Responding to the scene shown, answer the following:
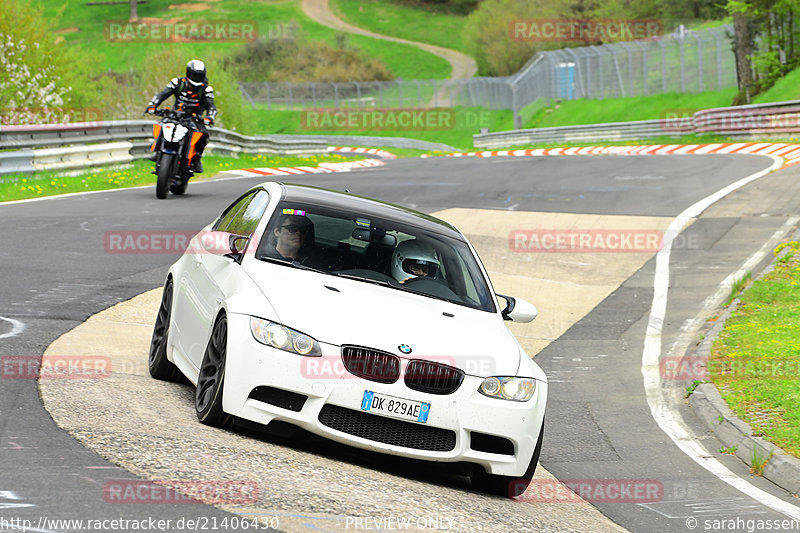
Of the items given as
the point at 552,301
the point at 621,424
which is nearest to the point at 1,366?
the point at 621,424

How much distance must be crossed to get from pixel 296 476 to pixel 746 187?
18.5 metres

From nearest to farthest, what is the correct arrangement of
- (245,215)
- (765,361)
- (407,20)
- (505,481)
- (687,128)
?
(505,481) < (245,215) < (765,361) < (687,128) < (407,20)

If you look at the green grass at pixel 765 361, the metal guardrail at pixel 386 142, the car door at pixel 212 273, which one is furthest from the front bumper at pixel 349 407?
the metal guardrail at pixel 386 142

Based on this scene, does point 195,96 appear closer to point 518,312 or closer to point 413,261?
point 413,261

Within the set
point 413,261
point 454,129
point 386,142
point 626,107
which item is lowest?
point 454,129

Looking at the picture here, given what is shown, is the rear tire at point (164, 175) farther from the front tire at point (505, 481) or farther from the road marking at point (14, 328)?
the front tire at point (505, 481)

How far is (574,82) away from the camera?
63.8 metres

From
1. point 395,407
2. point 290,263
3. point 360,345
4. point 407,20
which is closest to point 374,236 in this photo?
point 290,263

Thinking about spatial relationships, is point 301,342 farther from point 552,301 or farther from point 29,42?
point 29,42

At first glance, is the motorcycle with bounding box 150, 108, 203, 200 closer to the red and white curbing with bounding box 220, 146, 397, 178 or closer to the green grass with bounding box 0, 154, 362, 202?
the green grass with bounding box 0, 154, 362, 202

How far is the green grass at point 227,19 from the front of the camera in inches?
4638

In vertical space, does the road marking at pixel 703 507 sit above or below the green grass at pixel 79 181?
above

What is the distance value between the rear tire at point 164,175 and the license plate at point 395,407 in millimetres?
13747

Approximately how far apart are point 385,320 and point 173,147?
1312 centimetres
